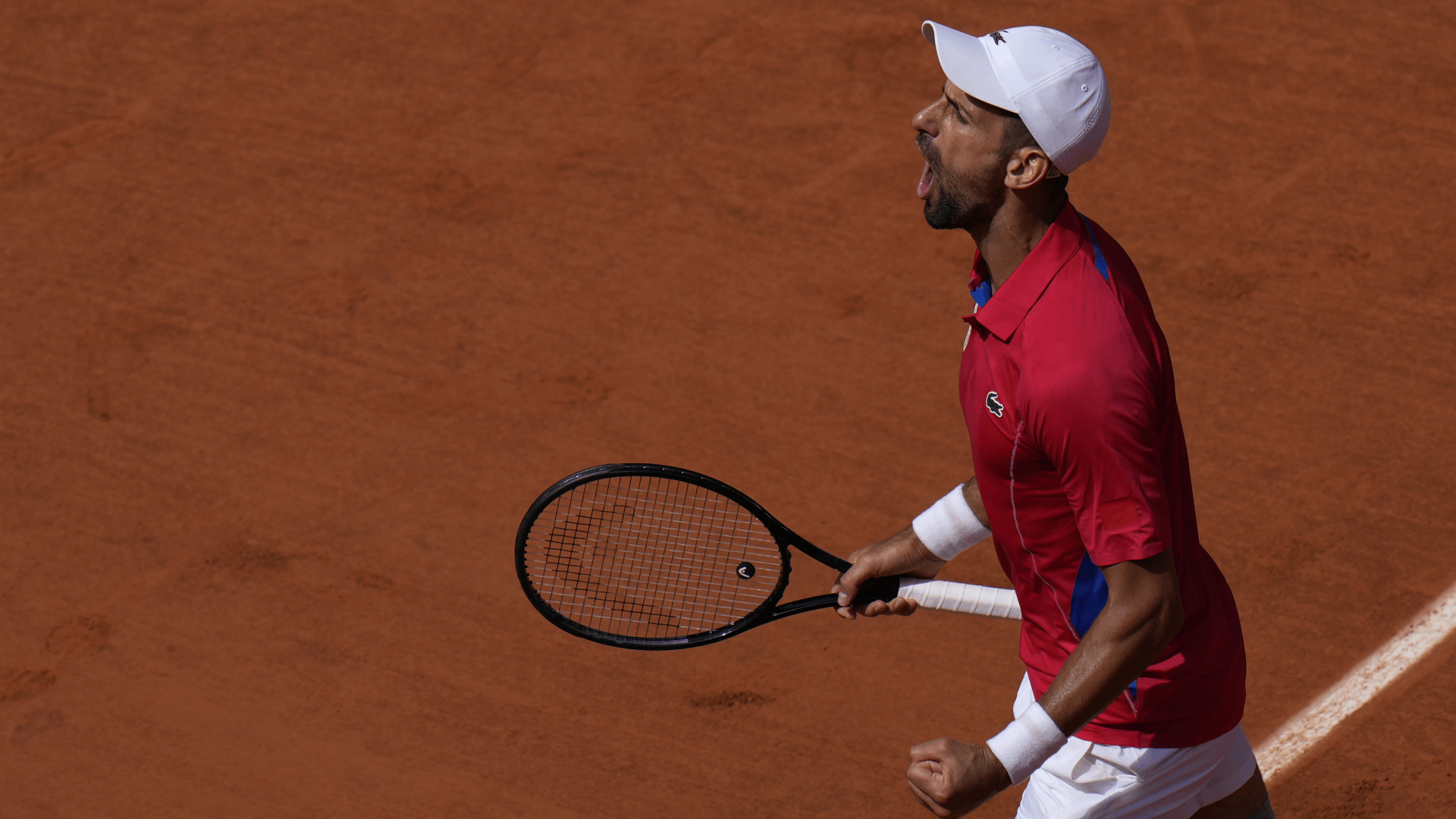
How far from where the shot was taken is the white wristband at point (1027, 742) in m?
2.69

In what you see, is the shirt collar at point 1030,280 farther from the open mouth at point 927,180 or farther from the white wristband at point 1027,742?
the white wristband at point 1027,742

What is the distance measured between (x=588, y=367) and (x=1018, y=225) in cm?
332

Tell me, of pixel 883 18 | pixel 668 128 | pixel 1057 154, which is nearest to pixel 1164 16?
pixel 883 18

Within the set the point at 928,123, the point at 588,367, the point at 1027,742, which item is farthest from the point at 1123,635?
the point at 588,367

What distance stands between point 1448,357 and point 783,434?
2.71 meters

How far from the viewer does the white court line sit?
4.43 meters

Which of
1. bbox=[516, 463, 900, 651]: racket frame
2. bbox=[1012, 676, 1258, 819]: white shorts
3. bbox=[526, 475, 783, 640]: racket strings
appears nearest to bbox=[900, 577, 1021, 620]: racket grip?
bbox=[516, 463, 900, 651]: racket frame

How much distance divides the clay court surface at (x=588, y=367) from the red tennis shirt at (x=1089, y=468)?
1.51 m

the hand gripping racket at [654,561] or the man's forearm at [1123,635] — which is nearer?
the man's forearm at [1123,635]

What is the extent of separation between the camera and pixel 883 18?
7984 mm

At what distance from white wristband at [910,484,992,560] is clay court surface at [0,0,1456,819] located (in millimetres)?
1264

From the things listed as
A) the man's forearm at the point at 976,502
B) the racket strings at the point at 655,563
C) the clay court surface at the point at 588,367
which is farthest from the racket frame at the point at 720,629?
the clay court surface at the point at 588,367

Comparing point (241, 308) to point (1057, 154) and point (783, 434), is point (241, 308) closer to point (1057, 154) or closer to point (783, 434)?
point (783, 434)

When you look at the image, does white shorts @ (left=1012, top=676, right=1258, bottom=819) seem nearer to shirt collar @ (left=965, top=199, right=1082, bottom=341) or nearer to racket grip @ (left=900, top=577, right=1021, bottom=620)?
racket grip @ (left=900, top=577, right=1021, bottom=620)
